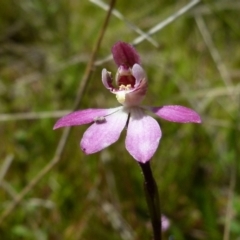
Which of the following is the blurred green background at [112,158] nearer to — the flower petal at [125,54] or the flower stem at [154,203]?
the flower petal at [125,54]

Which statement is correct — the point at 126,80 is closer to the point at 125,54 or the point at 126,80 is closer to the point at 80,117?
the point at 125,54

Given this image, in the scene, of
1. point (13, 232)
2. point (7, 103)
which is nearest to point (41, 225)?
point (13, 232)

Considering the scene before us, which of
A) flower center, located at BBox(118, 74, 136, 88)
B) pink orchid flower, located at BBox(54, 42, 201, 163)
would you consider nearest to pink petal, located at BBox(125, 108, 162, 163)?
pink orchid flower, located at BBox(54, 42, 201, 163)

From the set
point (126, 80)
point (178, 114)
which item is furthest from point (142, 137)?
point (126, 80)

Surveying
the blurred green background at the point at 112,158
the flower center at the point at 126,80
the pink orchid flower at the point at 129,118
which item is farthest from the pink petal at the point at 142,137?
the blurred green background at the point at 112,158

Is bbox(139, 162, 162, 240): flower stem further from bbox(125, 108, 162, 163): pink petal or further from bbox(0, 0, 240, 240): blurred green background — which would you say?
bbox(0, 0, 240, 240): blurred green background
